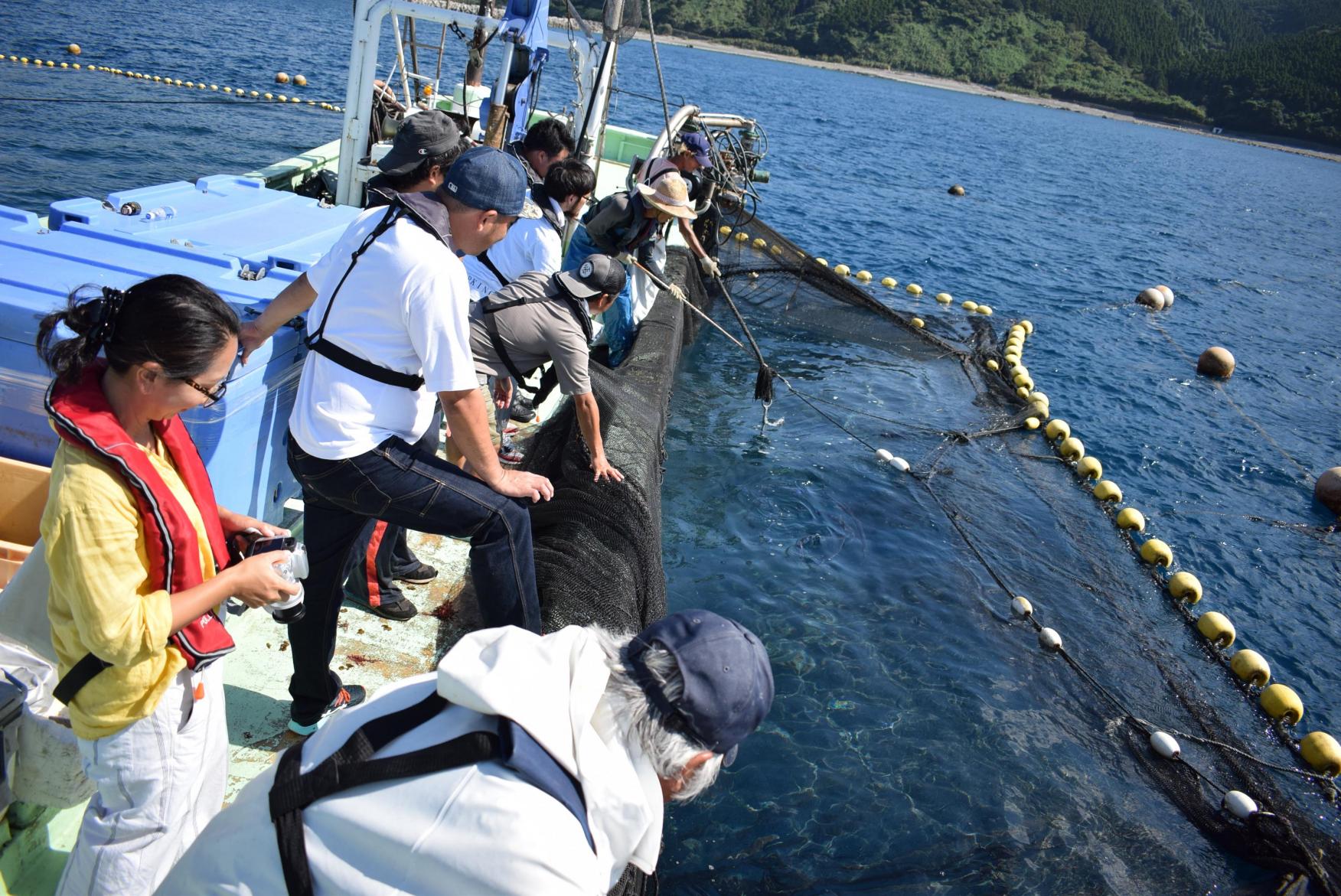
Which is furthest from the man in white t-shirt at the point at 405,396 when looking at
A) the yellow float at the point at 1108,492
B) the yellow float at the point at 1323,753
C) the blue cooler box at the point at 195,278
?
the yellow float at the point at 1108,492

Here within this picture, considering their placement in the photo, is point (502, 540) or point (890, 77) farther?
point (890, 77)

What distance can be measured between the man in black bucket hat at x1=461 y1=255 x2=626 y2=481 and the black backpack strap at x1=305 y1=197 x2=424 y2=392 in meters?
1.08

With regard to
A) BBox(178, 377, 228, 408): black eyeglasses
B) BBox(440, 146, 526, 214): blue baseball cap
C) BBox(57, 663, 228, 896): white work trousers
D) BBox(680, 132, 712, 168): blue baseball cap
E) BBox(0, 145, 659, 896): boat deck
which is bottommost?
BBox(0, 145, 659, 896): boat deck

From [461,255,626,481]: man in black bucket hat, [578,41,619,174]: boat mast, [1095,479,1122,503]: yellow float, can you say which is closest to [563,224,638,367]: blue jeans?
[578,41,619,174]: boat mast

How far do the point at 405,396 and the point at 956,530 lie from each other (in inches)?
217

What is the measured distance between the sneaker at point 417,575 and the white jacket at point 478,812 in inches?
97.8

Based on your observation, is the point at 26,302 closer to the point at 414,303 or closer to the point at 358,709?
the point at 414,303

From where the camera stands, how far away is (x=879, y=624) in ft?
18.8

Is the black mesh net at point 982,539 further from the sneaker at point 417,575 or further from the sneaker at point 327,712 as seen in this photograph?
the sneaker at point 327,712

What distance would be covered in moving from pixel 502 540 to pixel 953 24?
119547 millimetres

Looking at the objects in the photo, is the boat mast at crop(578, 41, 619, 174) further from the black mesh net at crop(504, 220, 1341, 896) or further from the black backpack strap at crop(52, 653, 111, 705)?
the black backpack strap at crop(52, 653, 111, 705)

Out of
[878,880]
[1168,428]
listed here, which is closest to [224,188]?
[878,880]

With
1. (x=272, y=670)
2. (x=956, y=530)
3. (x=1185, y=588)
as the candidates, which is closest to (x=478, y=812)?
(x=272, y=670)

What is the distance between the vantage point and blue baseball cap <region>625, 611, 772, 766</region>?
144 centimetres
